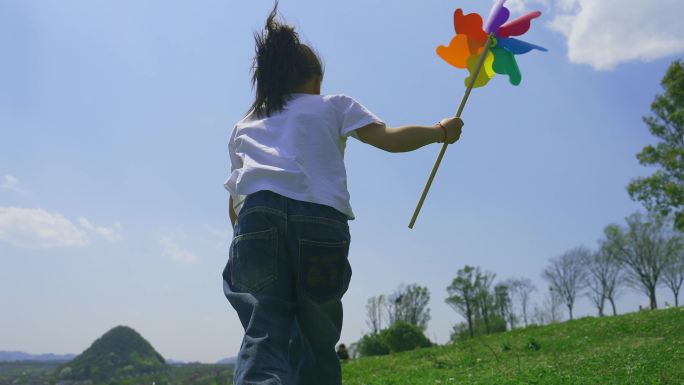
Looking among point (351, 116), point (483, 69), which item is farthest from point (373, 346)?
point (351, 116)

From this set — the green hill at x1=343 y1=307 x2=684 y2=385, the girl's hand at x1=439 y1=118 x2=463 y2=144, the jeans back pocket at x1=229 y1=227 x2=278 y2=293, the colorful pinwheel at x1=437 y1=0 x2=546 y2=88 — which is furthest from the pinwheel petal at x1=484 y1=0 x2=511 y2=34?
the green hill at x1=343 y1=307 x2=684 y2=385

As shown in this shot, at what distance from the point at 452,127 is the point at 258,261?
1.12 meters

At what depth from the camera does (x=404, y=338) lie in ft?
58.0

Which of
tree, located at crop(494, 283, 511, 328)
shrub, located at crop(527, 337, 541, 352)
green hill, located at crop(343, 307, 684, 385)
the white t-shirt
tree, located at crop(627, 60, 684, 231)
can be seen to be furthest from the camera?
tree, located at crop(494, 283, 511, 328)

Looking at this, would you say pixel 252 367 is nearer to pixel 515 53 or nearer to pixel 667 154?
pixel 515 53

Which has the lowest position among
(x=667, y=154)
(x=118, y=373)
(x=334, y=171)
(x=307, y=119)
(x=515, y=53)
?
(x=118, y=373)

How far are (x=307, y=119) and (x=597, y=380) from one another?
3685mm

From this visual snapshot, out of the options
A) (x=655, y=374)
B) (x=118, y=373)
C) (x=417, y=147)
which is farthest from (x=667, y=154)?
(x=118, y=373)

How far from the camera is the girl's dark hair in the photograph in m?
2.63

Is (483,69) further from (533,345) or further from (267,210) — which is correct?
(533,345)

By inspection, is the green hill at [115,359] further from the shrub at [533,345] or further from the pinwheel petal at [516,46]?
the pinwheel petal at [516,46]

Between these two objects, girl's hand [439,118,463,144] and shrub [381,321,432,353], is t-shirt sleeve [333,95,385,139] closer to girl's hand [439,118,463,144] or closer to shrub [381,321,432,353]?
girl's hand [439,118,463,144]

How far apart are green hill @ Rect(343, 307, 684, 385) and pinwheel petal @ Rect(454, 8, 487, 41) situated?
297 centimetres

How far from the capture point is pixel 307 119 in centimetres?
240
